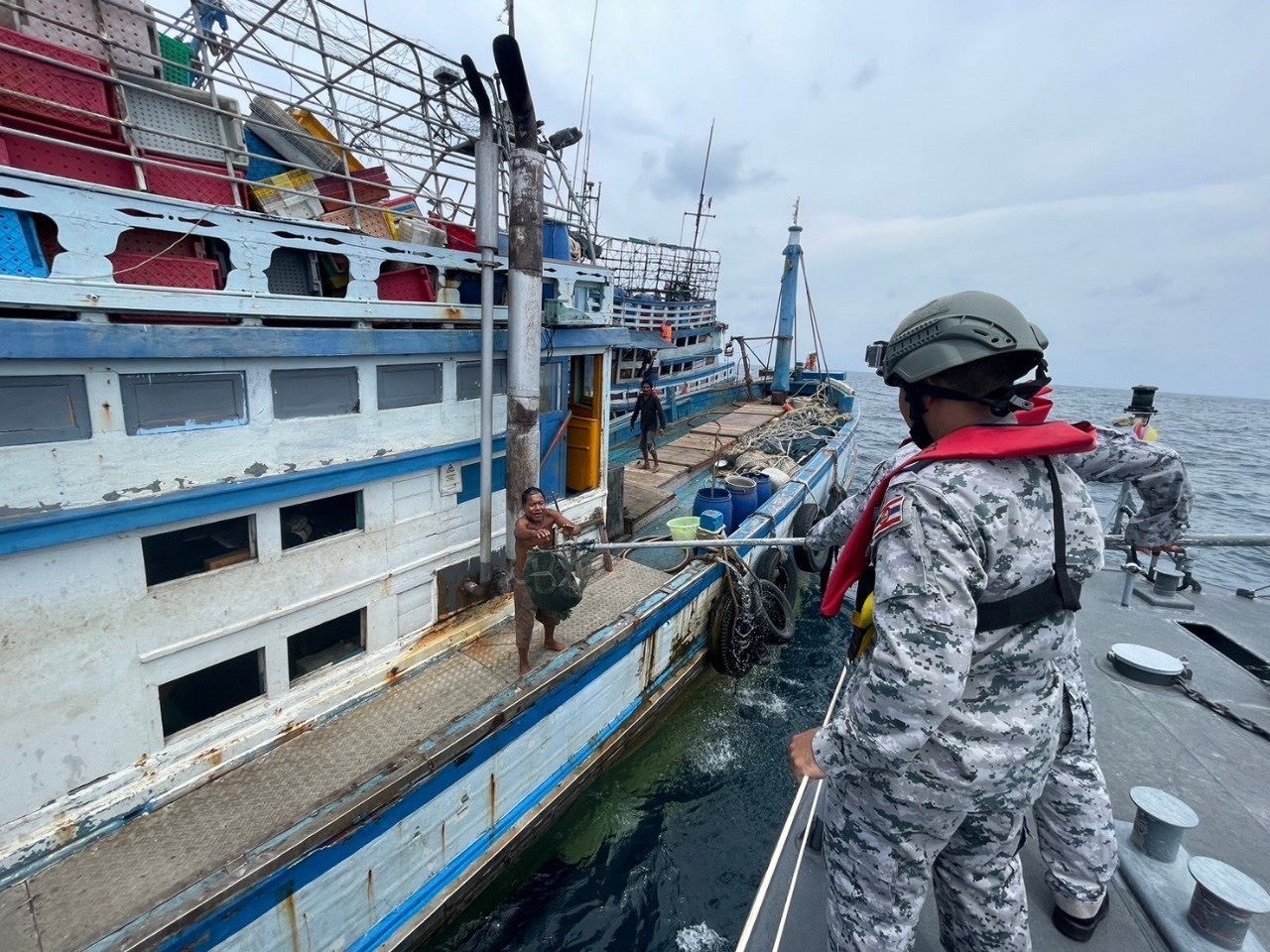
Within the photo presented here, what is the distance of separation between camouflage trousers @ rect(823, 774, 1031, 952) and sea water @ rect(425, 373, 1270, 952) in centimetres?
338

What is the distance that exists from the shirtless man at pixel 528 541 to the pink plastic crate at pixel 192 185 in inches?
115

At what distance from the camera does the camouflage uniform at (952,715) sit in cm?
161

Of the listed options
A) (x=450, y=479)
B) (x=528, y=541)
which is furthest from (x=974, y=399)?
(x=450, y=479)

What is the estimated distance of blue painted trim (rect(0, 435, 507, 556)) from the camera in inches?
121

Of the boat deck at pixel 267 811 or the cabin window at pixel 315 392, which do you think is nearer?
the boat deck at pixel 267 811

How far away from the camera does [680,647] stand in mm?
7336

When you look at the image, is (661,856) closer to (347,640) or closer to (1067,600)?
(347,640)

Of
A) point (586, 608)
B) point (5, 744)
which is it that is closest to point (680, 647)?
point (586, 608)

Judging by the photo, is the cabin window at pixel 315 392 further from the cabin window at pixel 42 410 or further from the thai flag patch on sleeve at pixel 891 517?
the thai flag patch on sleeve at pixel 891 517

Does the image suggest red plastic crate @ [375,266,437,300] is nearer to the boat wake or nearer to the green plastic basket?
the green plastic basket

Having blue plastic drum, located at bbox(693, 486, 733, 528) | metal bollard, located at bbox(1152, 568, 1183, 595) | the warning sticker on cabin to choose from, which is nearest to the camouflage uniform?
the warning sticker on cabin

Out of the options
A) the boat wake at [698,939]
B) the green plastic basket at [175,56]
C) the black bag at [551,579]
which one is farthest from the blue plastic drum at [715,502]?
the green plastic basket at [175,56]

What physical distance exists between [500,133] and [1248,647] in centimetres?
824

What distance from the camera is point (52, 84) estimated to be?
325 cm
